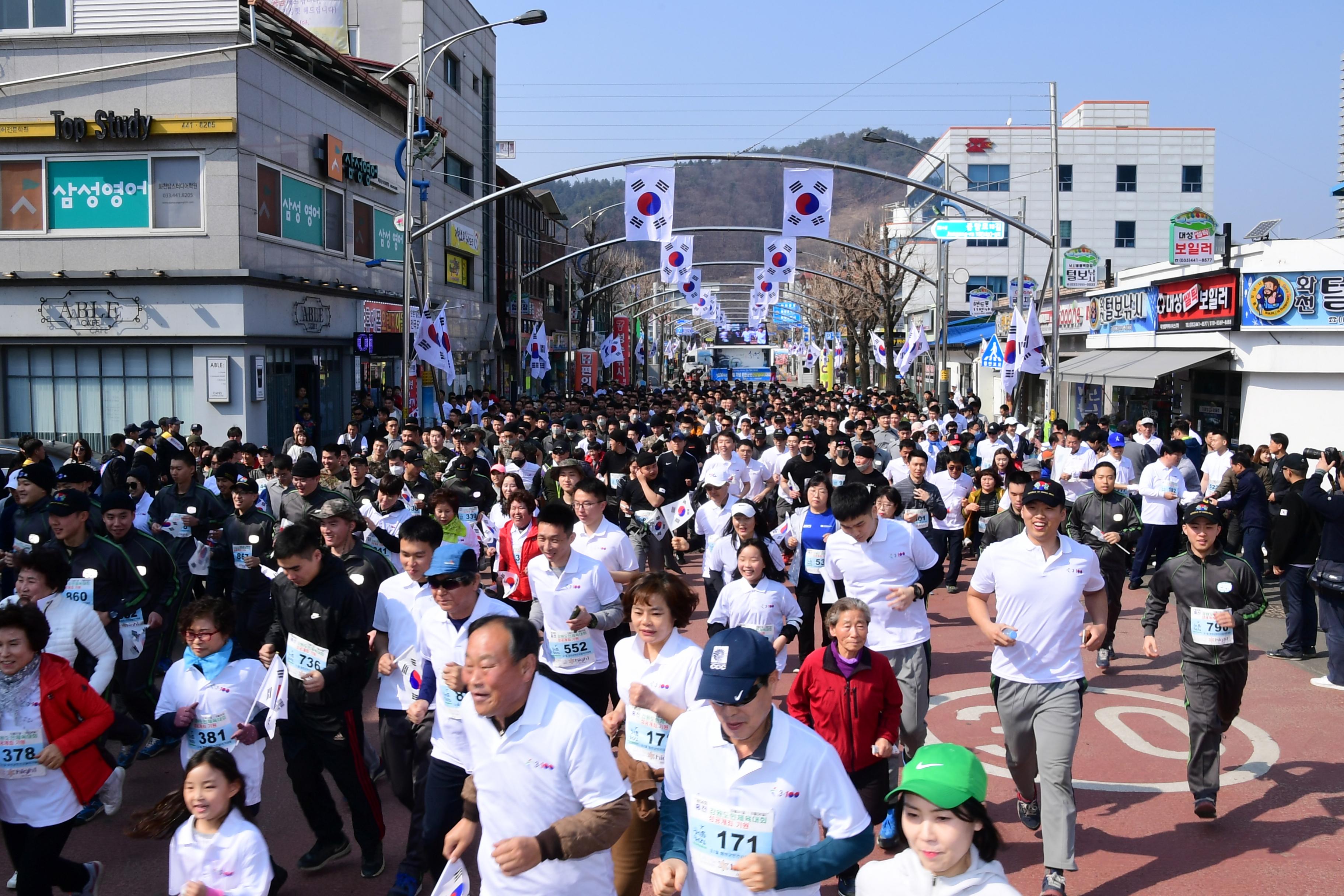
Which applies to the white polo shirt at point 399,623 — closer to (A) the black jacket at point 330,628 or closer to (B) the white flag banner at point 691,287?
(A) the black jacket at point 330,628

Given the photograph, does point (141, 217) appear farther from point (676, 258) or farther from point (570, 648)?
point (570, 648)

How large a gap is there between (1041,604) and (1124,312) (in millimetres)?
23138

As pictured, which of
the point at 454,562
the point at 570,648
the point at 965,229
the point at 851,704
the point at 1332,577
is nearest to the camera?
the point at 851,704

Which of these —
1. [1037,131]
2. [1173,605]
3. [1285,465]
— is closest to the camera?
[1285,465]

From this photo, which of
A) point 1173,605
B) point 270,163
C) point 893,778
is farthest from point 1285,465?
point 270,163

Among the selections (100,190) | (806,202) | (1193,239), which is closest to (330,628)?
(806,202)

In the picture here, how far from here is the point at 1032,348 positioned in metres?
22.4

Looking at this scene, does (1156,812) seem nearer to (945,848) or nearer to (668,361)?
(945,848)

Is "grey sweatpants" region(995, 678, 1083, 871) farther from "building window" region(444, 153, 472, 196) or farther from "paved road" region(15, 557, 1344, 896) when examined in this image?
"building window" region(444, 153, 472, 196)

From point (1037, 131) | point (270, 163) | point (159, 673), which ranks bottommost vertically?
point (159, 673)

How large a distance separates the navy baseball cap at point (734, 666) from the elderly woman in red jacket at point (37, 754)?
321 cm

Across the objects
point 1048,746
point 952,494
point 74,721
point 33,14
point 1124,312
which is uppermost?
point 33,14

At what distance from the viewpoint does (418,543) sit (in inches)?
237

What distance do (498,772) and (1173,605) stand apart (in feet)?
40.3
